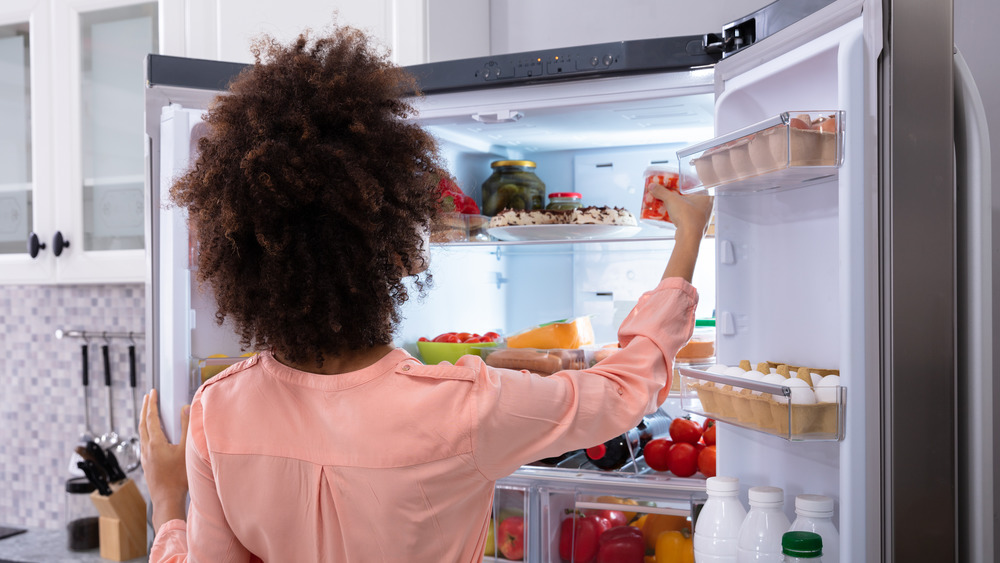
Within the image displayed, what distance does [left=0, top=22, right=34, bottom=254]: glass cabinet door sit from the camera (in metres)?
2.16

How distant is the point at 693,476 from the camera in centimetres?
153

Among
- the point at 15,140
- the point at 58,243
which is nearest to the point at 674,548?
the point at 58,243

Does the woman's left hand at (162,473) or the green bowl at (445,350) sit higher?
the green bowl at (445,350)

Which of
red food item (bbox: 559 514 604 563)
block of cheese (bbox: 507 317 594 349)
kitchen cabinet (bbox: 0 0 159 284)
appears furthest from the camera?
kitchen cabinet (bbox: 0 0 159 284)

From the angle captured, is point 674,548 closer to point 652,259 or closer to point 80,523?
point 652,259

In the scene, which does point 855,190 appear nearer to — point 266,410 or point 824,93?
point 824,93

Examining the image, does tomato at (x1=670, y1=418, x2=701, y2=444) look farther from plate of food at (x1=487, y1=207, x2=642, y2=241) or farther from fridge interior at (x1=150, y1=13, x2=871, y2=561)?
plate of food at (x1=487, y1=207, x2=642, y2=241)

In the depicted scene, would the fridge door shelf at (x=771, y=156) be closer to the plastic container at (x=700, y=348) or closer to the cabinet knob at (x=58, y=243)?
the plastic container at (x=700, y=348)

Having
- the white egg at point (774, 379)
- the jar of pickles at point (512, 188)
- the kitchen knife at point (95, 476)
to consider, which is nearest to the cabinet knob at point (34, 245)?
the kitchen knife at point (95, 476)

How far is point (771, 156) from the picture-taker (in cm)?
102

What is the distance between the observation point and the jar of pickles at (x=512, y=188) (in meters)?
1.82

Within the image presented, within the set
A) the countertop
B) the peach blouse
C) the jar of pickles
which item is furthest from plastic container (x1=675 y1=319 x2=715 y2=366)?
the countertop

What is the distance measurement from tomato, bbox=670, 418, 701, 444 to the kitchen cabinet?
137cm

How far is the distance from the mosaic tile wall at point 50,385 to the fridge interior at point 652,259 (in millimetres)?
1032
